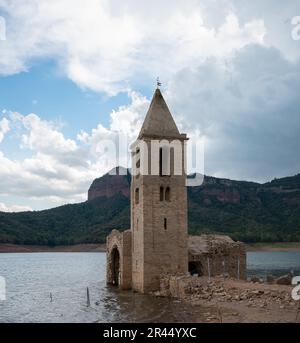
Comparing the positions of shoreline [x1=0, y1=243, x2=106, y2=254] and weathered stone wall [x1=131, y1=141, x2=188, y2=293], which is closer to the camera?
weathered stone wall [x1=131, y1=141, x2=188, y2=293]

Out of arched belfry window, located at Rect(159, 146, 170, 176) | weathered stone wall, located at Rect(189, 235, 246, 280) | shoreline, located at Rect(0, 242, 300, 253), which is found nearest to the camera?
arched belfry window, located at Rect(159, 146, 170, 176)

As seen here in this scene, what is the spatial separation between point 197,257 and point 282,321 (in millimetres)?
15580

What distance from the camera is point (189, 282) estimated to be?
1134 inches

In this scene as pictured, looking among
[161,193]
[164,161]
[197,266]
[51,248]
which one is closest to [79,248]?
[51,248]

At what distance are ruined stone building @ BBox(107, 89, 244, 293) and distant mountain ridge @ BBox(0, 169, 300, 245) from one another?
6513cm

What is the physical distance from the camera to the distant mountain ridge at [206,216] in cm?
11225

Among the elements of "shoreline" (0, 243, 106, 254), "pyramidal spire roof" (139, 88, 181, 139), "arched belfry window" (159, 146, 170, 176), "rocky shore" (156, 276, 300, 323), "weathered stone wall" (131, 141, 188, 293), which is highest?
"pyramidal spire roof" (139, 88, 181, 139)

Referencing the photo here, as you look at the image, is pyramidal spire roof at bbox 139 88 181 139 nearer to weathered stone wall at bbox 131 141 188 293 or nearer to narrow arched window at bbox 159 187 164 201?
weathered stone wall at bbox 131 141 188 293

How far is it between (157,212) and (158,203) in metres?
0.66

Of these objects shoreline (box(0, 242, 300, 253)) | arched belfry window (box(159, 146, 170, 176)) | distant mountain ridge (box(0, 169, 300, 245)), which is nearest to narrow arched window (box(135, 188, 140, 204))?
arched belfry window (box(159, 146, 170, 176))

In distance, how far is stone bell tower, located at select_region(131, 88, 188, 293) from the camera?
32062 millimetres
